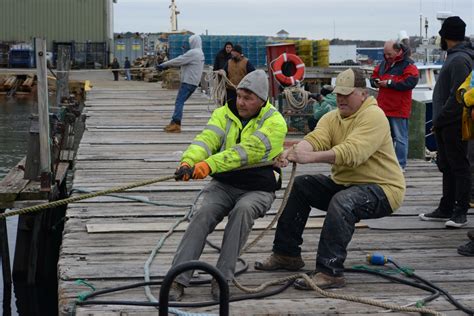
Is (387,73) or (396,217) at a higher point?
(387,73)

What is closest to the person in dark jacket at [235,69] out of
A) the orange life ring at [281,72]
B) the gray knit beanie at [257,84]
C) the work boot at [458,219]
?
the orange life ring at [281,72]

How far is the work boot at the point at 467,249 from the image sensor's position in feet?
22.3

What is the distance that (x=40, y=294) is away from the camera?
37.0 feet

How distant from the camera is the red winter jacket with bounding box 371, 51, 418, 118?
9.83m

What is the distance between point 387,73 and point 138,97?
13.8m

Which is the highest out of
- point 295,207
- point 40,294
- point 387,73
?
point 387,73

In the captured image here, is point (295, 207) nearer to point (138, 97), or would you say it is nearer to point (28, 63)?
point (138, 97)

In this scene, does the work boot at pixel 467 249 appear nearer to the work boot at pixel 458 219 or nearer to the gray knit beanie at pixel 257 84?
the work boot at pixel 458 219

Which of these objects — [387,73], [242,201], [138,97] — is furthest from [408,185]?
[138,97]

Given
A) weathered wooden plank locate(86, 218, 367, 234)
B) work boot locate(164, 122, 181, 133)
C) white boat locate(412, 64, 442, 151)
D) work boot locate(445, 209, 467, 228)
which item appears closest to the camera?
weathered wooden plank locate(86, 218, 367, 234)

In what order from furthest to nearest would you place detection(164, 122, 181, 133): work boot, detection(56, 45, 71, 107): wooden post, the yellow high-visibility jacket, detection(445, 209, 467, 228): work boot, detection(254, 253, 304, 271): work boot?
detection(56, 45, 71, 107): wooden post < detection(164, 122, 181, 133): work boot < detection(445, 209, 467, 228): work boot < detection(254, 253, 304, 271): work boot < the yellow high-visibility jacket

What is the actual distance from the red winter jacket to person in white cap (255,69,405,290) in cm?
380

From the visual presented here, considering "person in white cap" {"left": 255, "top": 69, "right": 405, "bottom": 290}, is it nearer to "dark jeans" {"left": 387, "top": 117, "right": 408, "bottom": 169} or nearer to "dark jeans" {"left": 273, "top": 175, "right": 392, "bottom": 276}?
"dark jeans" {"left": 273, "top": 175, "right": 392, "bottom": 276}

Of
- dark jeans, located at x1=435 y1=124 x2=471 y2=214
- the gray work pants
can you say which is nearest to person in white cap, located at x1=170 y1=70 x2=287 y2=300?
the gray work pants
